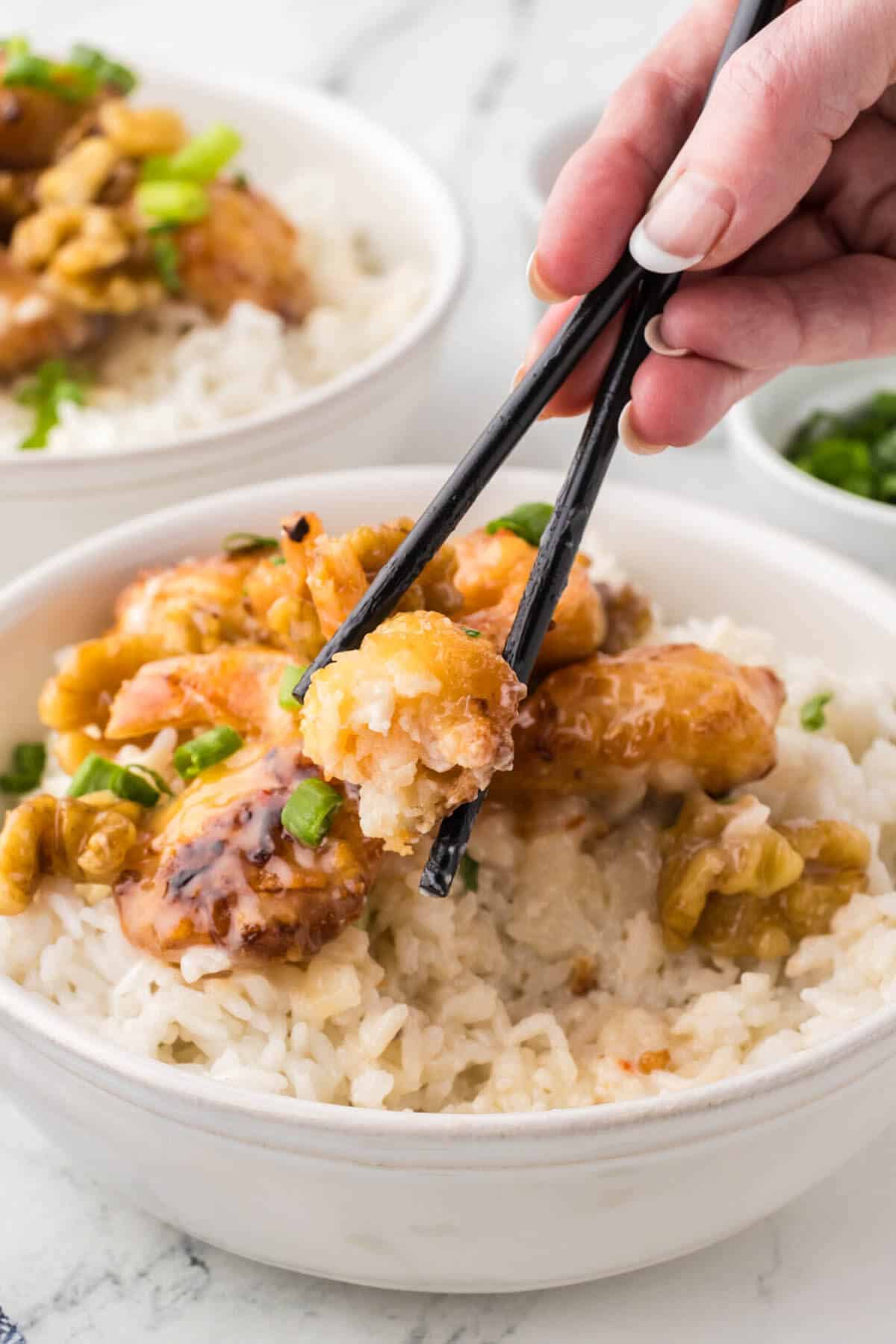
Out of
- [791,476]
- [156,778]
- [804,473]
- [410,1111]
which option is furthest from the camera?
[804,473]

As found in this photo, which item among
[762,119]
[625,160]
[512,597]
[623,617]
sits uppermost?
[762,119]

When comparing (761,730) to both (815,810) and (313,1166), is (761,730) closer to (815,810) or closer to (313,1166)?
(815,810)

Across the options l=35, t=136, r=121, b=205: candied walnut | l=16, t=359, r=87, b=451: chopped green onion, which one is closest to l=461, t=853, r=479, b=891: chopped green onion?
l=16, t=359, r=87, b=451: chopped green onion

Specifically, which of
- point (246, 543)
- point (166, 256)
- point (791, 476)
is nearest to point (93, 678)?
point (246, 543)

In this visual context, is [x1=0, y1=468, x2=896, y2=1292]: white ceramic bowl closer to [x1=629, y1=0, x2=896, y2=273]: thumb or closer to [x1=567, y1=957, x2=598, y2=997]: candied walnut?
[x1=567, y1=957, x2=598, y2=997]: candied walnut

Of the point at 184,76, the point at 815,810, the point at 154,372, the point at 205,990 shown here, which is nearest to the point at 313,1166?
the point at 205,990

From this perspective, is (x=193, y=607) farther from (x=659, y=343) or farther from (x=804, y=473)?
(x=804, y=473)

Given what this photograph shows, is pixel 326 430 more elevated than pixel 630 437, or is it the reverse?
pixel 630 437
